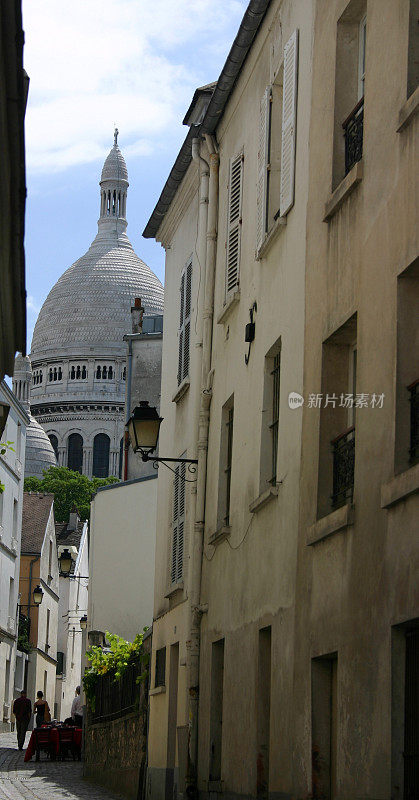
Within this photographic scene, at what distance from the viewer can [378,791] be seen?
7.92 metres

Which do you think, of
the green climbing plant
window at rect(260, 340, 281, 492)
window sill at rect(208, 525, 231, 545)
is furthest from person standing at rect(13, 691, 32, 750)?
window at rect(260, 340, 281, 492)

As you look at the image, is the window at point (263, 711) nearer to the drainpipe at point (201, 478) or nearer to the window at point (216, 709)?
the window at point (216, 709)

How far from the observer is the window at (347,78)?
33.6ft

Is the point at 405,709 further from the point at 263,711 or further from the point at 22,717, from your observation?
→ the point at 22,717

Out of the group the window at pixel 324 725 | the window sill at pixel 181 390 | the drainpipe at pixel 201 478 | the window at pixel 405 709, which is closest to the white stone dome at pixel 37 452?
the window sill at pixel 181 390

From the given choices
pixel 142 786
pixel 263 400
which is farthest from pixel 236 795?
pixel 142 786

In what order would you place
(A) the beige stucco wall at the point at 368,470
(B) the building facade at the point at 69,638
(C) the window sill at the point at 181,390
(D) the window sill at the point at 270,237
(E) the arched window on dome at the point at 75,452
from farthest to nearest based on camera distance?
1. (E) the arched window on dome at the point at 75,452
2. (B) the building facade at the point at 69,638
3. (C) the window sill at the point at 181,390
4. (D) the window sill at the point at 270,237
5. (A) the beige stucco wall at the point at 368,470

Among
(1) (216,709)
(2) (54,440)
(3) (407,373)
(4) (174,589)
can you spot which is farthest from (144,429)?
(2) (54,440)

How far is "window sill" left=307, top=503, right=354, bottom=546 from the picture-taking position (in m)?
8.91

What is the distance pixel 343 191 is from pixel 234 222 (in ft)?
16.2

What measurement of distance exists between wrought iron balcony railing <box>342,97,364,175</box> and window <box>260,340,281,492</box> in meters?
2.16

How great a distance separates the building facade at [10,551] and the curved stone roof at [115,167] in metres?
123

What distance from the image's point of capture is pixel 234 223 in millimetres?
14531

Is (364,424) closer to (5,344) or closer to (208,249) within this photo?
(5,344)
